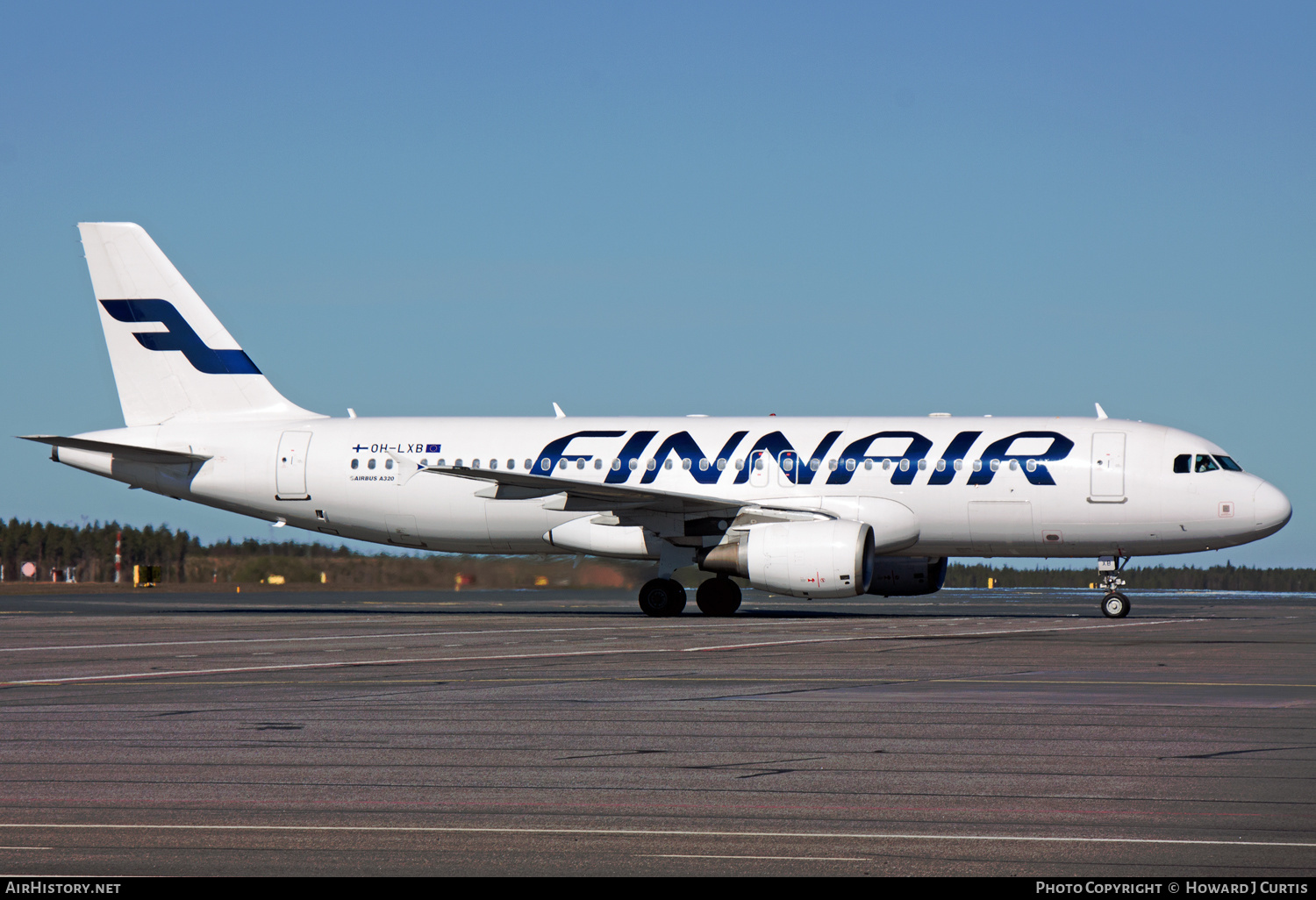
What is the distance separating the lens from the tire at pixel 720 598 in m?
30.9

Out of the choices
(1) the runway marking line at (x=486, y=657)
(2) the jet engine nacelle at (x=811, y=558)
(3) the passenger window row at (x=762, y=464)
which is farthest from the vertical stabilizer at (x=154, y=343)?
(1) the runway marking line at (x=486, y=657)

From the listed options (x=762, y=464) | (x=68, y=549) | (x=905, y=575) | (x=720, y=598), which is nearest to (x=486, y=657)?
(x=762, y=464)

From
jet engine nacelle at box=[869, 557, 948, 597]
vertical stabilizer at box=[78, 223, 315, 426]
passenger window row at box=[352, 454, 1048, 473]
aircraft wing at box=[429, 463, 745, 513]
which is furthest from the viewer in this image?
vertical stabilizer at box=[78, 223, 315, 426]

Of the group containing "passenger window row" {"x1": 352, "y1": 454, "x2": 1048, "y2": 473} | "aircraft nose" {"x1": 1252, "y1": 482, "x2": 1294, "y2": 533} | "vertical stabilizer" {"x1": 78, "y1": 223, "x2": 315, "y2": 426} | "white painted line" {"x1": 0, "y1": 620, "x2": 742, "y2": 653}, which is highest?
"vertical stabilizer" {"x1": 78, "y1": 223, "x2": 315, "y2": 426}

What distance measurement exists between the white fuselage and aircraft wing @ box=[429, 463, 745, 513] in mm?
469

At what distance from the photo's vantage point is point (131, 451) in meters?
32.8

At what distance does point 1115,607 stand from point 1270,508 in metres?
3.68

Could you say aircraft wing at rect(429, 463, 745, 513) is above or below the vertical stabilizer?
below

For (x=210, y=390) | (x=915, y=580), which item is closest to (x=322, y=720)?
(x=915, y=580)

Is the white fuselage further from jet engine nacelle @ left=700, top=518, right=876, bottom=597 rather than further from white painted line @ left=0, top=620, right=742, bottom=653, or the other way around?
white painted line @ left=0, top=620, right=742, bottom=653

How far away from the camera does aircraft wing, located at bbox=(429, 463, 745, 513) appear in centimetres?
2805

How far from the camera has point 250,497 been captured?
33062mm

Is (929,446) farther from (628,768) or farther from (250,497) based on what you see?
(628,768)

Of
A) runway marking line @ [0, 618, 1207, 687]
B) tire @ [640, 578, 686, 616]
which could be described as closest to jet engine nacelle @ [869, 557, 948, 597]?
tire @ [640, 578, 686, 616]
